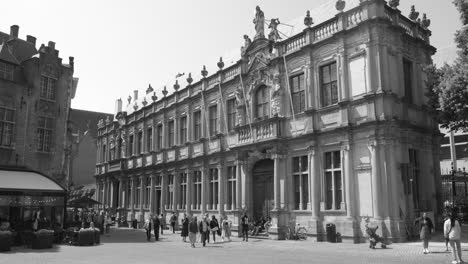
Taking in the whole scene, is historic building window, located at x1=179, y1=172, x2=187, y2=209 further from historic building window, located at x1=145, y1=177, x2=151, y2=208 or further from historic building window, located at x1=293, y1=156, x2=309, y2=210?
historic building window, located at x1=293, y1=156, x2=309, y2=210

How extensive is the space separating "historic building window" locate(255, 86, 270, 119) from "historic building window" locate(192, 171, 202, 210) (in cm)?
823

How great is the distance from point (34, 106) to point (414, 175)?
23.2m

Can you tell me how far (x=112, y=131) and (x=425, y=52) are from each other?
3497 centimetres

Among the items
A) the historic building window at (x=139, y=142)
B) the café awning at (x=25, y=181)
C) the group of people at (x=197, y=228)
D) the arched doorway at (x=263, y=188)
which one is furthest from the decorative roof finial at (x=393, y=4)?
the historic building window at (x=139, y=142)

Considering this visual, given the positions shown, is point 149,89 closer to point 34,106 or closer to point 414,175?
point 34,106

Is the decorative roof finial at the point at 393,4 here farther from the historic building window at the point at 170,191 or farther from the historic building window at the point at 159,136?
the historic building window at the point at 159,136

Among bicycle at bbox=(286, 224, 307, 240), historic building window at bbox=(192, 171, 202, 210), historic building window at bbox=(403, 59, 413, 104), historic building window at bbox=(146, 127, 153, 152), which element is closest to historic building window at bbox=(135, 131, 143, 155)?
historic building window at bbox=(146, 127, 153, 152)

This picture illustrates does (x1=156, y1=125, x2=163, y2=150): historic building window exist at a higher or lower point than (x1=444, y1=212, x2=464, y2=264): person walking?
higher

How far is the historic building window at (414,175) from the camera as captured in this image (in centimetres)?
2044

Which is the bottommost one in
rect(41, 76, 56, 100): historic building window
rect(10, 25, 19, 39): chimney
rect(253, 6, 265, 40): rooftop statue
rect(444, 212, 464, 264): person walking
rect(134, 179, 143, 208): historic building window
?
rect(444, 212, 464, 264): person walking

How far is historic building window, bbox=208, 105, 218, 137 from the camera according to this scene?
31369 mm

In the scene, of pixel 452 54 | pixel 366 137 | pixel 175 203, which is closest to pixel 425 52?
pixel 366 137

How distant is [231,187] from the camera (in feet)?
95.3

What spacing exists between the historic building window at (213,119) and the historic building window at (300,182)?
29.0 ft
